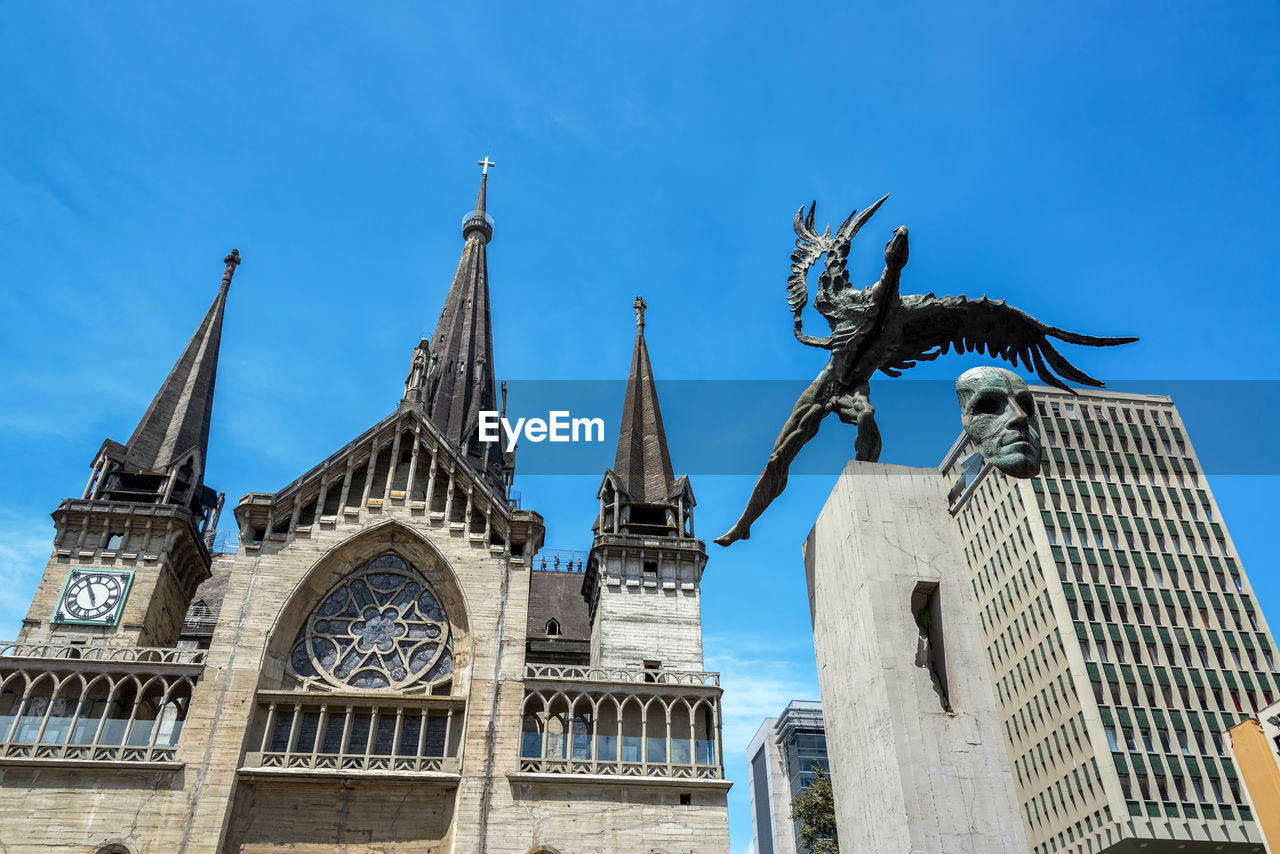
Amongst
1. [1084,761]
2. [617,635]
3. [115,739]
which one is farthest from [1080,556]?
[115,739]

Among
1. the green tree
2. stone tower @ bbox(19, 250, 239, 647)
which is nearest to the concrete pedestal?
stone tower @ bbox(19, 250, 239, 647)

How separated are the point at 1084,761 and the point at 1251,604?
62.7 ft

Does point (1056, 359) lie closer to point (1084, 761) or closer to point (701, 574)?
point (701, 574)

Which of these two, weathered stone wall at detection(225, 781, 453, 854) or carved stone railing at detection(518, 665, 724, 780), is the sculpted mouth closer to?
carved stone railing at detection(518, 665, 724, 780)

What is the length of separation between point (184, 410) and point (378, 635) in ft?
51.5

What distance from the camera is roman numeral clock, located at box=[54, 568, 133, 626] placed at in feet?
107

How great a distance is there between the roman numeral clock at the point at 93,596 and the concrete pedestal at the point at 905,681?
105ft

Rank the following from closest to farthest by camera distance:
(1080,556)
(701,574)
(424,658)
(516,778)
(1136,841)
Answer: (516,778) < (424,658) < (701,574) < (1136,841) < (1080,556)

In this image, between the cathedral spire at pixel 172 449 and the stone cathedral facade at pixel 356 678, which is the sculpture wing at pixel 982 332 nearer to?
the stone cathedral facade at pixel 356 678

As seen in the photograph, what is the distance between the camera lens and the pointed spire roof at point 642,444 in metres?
40.8

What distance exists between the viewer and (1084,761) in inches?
2357

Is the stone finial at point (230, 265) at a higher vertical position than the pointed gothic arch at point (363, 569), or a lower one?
higher

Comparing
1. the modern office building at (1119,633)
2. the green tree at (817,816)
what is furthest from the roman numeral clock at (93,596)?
the modern office building at (1119,633)

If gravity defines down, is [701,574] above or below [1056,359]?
above
